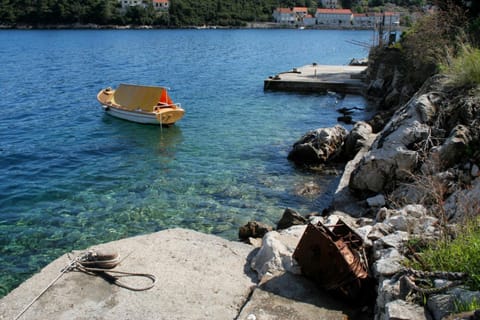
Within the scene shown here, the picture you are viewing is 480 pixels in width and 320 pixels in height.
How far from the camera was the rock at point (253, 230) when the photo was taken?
32.0 ft

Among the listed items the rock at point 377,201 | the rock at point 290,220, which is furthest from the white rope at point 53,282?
the rock at point 377,201

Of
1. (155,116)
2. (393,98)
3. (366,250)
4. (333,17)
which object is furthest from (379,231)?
(333,17)

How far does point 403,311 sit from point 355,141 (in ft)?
38.5

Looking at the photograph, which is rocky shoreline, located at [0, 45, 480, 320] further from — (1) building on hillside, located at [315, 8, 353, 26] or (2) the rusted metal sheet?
(1) building on hillside, located at [315, 8, 353, 26]

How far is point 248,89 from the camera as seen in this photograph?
1321 inches

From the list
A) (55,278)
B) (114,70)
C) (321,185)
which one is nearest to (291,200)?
(321,185)

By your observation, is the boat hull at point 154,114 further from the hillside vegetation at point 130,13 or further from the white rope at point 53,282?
the hillside vegetation at point 130,13

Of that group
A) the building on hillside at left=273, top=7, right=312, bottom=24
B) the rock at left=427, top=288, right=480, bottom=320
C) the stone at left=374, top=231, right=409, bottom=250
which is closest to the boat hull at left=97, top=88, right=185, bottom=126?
the stone at left=374, top=231, right=409, bottom=250

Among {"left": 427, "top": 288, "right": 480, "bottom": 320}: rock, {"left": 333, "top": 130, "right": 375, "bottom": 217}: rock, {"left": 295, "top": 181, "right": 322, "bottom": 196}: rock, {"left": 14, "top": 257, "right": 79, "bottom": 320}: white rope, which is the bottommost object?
{"left": 295, "top": 181, "right": 322, "bottom": 196}: rock

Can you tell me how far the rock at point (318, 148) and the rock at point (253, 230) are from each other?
6.21 m

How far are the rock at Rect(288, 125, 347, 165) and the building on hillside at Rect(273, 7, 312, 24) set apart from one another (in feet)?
580

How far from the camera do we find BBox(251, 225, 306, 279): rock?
674cm

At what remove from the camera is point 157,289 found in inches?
265

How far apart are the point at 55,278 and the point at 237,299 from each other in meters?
2.92
